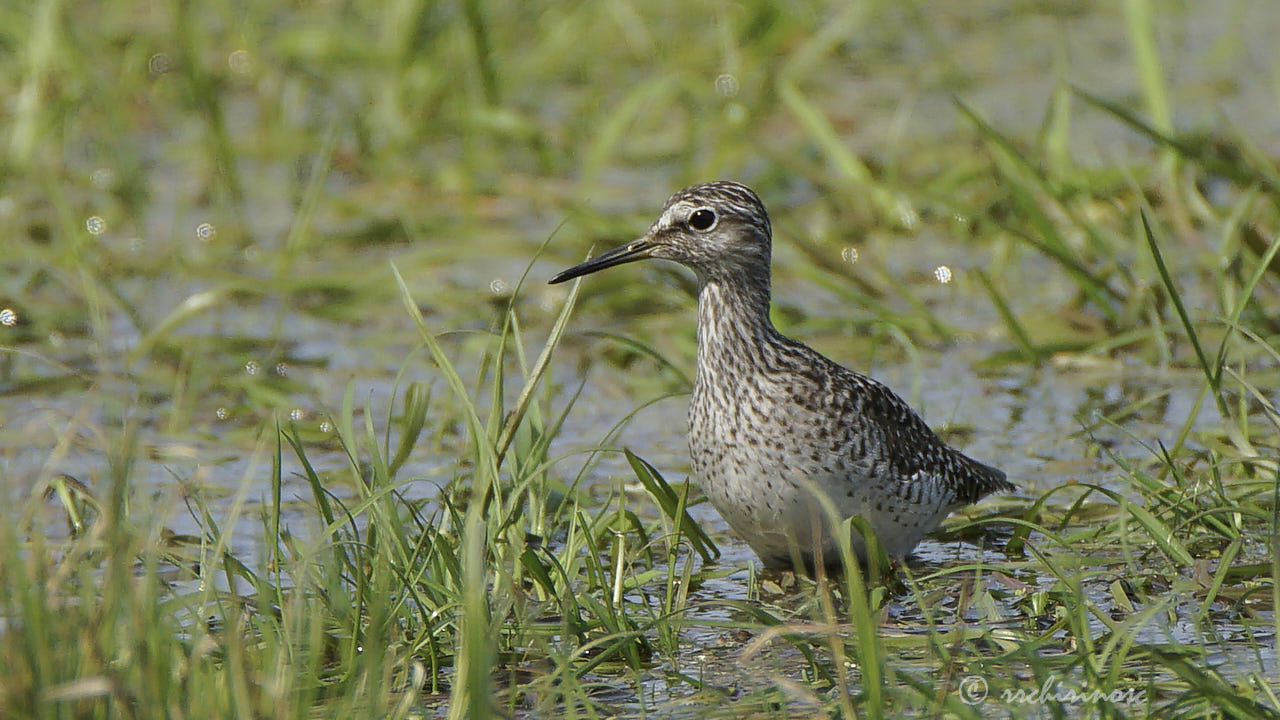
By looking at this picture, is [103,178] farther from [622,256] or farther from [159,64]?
[622,256]

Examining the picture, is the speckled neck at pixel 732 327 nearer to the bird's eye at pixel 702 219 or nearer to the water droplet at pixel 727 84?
the bird's eye at pixel 702 219

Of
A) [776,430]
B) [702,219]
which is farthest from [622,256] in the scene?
[776,430]

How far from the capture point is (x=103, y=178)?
33.7ft

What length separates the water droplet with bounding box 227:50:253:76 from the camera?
11617 mm

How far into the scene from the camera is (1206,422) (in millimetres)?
6918

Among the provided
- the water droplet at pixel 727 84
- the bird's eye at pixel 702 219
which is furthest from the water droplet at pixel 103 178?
the bird's eye at pixel 702 219

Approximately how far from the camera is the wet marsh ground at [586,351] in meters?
4.12

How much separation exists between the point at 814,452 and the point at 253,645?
1.85 m

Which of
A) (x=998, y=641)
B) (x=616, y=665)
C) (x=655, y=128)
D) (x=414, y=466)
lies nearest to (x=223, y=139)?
(x=655, y=128)

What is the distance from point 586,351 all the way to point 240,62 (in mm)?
4927

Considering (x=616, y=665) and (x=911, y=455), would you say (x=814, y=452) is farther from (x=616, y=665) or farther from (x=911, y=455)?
(x=616, y=665)

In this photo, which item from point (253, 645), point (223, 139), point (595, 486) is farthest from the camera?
point (223, 139)

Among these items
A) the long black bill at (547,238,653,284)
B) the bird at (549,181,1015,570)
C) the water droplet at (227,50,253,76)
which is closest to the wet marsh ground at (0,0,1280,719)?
the water droplet at (227,50,253,76)

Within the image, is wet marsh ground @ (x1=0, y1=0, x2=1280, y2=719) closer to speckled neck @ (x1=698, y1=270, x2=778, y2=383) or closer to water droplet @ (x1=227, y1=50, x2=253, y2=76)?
water droplet @ (x1=227, y1=50, x2=253, y2=76)
